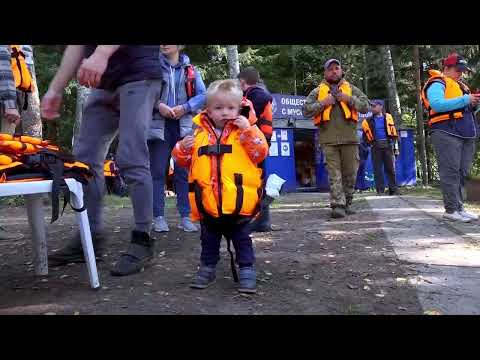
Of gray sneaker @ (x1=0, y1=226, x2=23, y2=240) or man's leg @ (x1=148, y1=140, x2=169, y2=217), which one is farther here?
man's leg @ (x1=148, y1=140, x2=169, y2=217)

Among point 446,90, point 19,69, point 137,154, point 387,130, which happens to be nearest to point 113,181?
point 387,130

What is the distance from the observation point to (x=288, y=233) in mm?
4770

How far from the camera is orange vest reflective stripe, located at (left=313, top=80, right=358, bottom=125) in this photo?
6203 millimetres

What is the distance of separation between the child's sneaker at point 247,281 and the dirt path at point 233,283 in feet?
0.16

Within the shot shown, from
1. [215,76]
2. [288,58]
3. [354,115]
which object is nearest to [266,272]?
[354,115]

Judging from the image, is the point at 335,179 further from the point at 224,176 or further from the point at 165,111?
the point at 224,176

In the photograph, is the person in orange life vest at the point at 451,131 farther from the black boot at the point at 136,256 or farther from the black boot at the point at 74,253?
the black boot at the point at 74,253

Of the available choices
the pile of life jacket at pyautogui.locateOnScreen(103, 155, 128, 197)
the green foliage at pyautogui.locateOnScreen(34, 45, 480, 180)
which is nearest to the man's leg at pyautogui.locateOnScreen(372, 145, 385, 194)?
the pile of life jacket at pyautogui.locateOnScreen(103, 155, 128, 197)

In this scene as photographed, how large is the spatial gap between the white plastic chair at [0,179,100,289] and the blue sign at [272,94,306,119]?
12.9 meters

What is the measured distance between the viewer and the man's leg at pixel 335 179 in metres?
5.96

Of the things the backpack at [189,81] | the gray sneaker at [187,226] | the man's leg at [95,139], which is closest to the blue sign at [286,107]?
the backpack at [189,81]

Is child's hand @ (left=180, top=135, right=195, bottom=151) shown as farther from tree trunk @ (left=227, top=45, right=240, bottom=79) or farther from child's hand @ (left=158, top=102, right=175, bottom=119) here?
tree trunk @ (left=227, top=45, right=240, bottom=79)
